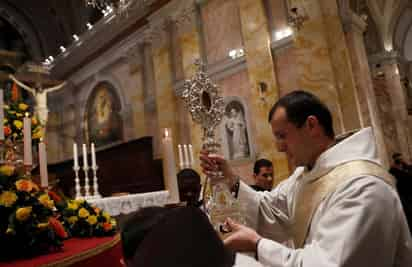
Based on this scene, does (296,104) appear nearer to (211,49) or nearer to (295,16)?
(295,16)

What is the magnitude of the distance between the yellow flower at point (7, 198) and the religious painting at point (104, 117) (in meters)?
11.1

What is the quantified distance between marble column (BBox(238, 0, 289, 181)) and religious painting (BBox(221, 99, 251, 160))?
39cm

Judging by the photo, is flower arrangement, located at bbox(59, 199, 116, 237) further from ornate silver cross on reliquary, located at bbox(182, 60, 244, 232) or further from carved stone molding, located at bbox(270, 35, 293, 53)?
carved stone molding, located at bbox(270, 35, 293, 53)

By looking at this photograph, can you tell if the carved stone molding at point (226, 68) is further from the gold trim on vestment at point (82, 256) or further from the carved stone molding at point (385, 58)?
the gold trim on vestment at point (82, 256)

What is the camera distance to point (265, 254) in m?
1.49

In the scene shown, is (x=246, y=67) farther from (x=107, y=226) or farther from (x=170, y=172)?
(x=107, y=226)

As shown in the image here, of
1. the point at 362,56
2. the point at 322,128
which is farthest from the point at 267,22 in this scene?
the point at 322,128

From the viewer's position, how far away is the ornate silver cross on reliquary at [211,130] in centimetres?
177

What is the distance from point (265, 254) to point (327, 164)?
557 mm

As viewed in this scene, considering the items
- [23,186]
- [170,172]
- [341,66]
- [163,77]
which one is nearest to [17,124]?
[170,172]

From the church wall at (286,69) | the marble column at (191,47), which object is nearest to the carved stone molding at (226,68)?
the marble column at (191,47)

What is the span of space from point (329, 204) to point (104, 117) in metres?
12.7

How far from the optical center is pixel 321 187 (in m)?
1.64

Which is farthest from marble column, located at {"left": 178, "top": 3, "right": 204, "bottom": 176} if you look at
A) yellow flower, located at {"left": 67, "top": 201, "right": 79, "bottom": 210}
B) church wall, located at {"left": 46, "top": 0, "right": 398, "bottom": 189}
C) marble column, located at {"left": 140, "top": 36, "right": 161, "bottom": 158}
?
yellow flower, located at {"left": 67, "top": 201, "right": 79, "bottom": 210}
